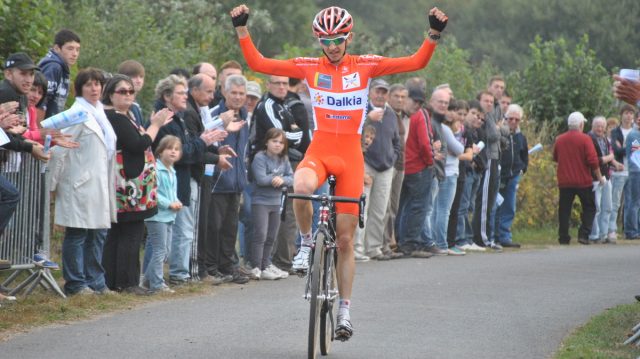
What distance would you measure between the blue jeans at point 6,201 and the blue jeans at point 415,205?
8.28m

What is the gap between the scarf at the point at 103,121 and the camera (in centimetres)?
1294

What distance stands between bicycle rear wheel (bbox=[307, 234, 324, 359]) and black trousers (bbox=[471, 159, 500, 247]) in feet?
37.0

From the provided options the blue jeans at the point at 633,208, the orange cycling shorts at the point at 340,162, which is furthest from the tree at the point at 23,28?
the blue jeans at the point at 633,208

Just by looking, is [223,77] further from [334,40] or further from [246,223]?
[334,40]

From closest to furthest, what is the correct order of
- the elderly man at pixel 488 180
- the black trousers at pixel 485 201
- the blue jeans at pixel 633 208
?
the elderly man at pixel 488 180
the black trousers at pixel 485 201
the blue jeans at pixel 633 208

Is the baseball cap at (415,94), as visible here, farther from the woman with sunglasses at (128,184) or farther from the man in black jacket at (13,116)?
the man in black jacket at (13,116)

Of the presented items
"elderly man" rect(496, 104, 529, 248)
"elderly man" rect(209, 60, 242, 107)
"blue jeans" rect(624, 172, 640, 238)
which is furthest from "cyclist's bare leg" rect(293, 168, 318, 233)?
"blue jeans" rect(624, 172, 640, 238)

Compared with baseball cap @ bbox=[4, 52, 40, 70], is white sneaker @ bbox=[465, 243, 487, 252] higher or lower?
lower

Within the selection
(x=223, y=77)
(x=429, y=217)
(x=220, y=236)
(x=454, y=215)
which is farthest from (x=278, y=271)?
(x=454, y=215)

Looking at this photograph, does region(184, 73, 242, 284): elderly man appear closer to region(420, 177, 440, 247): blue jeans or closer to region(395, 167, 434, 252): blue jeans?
region(395, 167, 434, 252): blue jeans

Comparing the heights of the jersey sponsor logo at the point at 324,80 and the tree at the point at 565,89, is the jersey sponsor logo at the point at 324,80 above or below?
below

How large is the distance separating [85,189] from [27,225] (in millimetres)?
741

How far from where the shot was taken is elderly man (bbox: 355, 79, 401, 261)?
1803 centimetres

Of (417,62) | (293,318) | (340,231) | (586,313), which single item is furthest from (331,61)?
(586,313)
